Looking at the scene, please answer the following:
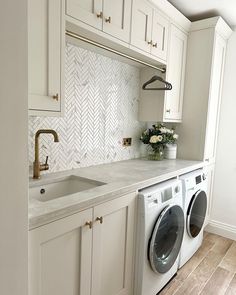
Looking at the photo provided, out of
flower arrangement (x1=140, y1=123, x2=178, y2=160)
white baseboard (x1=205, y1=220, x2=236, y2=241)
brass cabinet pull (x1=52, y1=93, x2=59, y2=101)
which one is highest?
brass cabinet pull (x1=52, y1=93, x2=59, y2=101)

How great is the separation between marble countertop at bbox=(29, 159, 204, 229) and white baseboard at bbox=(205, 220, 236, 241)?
106cm

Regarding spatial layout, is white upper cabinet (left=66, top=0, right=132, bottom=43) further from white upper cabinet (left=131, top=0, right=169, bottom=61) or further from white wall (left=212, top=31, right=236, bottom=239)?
white wall (left=212, top=31, right=236, bottom=239)

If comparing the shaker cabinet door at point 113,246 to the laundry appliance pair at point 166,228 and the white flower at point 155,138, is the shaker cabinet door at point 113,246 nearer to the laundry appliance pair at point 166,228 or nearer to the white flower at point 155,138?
the laundry appliance pair at point 166,228

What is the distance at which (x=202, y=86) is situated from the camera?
8.43 ft

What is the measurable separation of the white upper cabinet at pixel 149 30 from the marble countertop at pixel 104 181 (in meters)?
1.03

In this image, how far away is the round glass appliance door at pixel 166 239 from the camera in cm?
167

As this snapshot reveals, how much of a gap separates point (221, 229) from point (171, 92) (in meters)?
1.89

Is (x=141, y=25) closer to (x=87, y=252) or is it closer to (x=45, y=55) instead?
(x=45, y=55)

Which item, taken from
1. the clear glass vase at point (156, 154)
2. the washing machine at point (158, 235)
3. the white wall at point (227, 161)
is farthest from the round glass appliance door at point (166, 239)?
the white wall at point (227, 161)

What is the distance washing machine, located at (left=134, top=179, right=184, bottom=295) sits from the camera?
159 centimetres

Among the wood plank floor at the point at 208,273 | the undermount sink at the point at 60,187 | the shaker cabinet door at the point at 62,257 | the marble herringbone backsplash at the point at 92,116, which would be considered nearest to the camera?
the shaker cabinet door at the point at 62,257

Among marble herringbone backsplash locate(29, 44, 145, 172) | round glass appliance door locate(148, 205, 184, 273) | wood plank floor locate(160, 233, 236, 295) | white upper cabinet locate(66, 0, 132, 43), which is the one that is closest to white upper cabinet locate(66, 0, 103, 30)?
white upper cabinet locate(66, 0, 132, 43)
